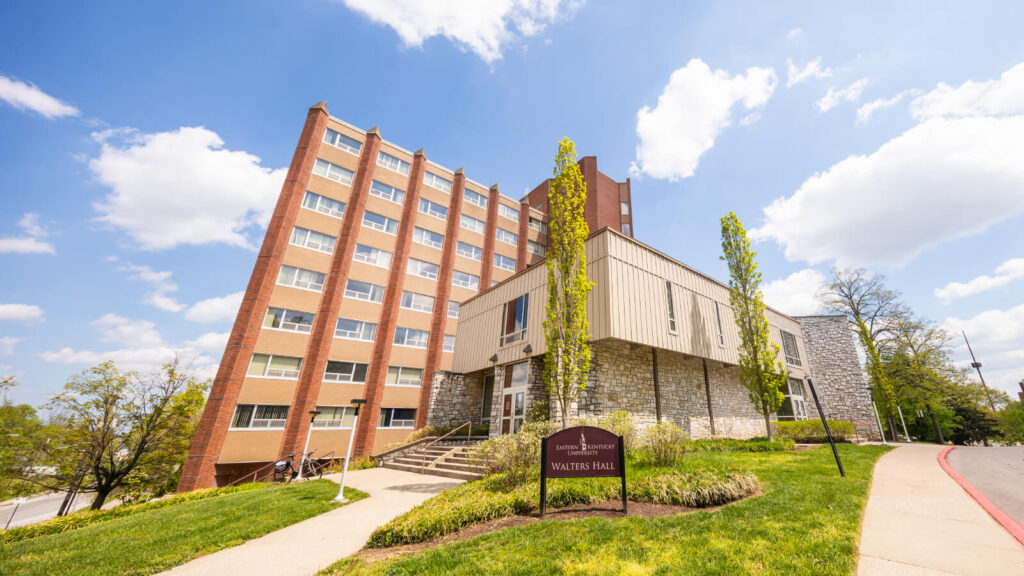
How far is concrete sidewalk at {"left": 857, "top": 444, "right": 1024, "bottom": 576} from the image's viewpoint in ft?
11.2

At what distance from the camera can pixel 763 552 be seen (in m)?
3.69

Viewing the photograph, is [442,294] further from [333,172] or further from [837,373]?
[837,373]

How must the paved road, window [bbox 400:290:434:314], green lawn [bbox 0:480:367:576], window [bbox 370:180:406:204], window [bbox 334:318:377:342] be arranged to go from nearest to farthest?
1. green lawn [bbox 0:480:367:576]
2. the paved road
3. window [bbox 334:318:377:342]
4. window [bbox 400:290:434:314]
5. window [bbox 370:180:406:204]

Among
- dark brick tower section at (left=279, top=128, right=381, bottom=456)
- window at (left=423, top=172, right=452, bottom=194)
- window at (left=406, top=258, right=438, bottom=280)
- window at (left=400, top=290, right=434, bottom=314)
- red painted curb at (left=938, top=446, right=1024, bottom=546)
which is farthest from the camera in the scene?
window at (left=423, top=172, right=452, bottom=194)

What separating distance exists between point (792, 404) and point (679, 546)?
22654 millimetres

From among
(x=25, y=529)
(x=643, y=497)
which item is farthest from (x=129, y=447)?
(x=643, y=497)

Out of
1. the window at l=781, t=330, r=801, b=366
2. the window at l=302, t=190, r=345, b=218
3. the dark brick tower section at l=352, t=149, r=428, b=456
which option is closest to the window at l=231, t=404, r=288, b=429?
the dark brick tower section at l=352, t=149, r=428, b=456

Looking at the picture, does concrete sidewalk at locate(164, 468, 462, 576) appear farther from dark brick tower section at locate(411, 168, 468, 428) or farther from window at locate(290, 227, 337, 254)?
window at locate(290, 227, 337, 254)

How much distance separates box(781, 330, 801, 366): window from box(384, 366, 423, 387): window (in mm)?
22649

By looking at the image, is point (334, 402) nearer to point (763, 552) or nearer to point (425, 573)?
point (425, 573)

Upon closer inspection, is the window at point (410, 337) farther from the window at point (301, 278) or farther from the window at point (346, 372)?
the window at point (301, 278)

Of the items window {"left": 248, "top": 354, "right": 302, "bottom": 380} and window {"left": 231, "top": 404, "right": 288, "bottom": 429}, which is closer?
window {"left": 231, "top": 404, "right": 288, "bottom": 429}

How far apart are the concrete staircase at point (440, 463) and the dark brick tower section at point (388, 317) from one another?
5.99 metres

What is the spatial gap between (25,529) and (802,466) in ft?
57.8
